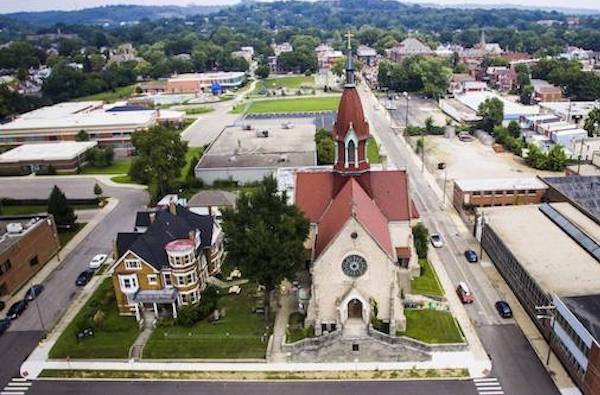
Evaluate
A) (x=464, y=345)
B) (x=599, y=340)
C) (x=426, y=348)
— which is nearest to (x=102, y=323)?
(x=426, y=348)

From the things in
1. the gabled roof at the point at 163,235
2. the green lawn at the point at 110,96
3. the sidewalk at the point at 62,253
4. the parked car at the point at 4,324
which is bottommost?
the sidewalk at the point at 62,253

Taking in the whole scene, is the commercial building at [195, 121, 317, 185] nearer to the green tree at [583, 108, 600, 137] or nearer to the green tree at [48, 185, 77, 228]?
the green tree at [48, 185, 77, 228]

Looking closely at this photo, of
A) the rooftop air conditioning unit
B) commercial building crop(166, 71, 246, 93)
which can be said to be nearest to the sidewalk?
the rooftop air conditioning unit

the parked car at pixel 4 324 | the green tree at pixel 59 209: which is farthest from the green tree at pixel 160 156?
the parked car at pixel 4 324

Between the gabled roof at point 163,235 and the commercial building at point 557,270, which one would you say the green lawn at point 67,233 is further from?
the commercial building at point 557,270

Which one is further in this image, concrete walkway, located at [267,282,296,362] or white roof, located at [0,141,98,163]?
white roof, located at [0,141,98,163]

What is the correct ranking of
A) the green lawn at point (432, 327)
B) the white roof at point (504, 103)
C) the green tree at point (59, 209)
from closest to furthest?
the green lawn at point (432, 327)
the green tree at point (59, 209)
the white roof at point (504, 103)

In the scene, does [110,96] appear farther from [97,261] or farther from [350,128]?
[350,128]
